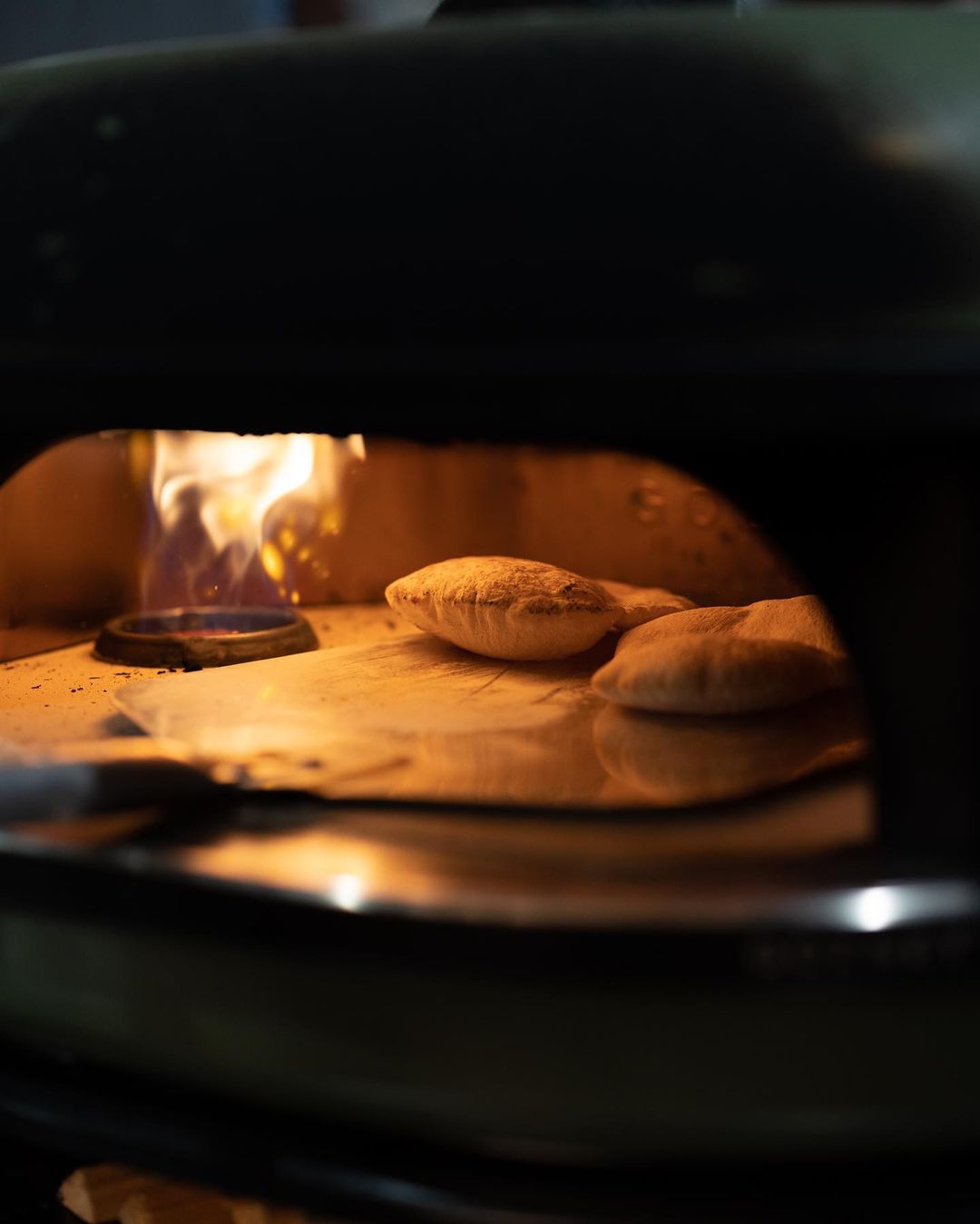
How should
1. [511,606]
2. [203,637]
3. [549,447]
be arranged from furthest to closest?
[203,637] < [511,606] < [549,447]

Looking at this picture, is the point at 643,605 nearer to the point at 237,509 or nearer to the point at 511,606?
the point at 511,606

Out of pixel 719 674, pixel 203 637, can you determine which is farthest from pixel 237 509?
pixel 719 674

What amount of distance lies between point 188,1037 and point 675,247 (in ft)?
1.42

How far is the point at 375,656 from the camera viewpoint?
1003mm

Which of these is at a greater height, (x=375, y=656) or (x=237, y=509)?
(x=237, y=509)

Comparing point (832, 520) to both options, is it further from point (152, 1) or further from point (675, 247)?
point (152, 1)

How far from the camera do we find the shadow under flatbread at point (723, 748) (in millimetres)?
721

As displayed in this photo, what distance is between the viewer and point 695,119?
22.5 inches

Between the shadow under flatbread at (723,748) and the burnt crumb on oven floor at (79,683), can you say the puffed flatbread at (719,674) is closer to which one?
the shadow under flatbread at (723,748)

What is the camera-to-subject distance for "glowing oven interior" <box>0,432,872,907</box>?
684mm

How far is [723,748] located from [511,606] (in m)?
0.20

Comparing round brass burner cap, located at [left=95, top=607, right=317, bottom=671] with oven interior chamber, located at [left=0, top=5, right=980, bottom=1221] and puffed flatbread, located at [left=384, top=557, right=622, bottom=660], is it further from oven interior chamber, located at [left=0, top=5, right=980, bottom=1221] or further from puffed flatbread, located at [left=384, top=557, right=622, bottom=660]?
oven interior chamber, located at [left=0, top=5, right=980, bottom=1221]

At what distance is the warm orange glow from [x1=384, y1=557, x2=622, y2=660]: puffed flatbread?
0.40 feet

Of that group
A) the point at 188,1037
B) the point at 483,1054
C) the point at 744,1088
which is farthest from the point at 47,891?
the point at 744,1088
